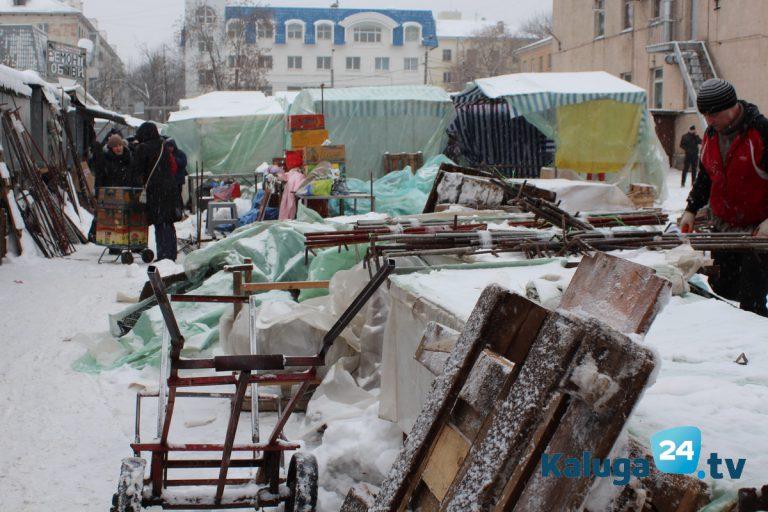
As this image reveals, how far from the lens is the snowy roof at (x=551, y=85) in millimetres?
16781

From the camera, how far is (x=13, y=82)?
46.2ft

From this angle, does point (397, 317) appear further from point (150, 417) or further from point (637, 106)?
point (637, 106)

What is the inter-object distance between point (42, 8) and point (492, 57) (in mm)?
36310

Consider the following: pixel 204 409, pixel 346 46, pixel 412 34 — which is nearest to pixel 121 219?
pixel 204 409

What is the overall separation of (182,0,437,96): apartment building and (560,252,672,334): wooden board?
245ft

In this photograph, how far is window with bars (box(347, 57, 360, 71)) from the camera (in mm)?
78375

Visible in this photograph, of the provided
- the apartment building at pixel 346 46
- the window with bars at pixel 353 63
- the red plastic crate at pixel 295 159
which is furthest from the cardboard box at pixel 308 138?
the window with bars at pixel 353 63

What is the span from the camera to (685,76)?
1120 inches

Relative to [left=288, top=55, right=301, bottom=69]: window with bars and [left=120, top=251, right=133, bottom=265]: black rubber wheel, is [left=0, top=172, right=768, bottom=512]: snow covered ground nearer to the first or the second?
[left=120, top=251, right=133, bottom=265]: black rubber wheel

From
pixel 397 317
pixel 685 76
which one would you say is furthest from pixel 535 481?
pixel 685 76

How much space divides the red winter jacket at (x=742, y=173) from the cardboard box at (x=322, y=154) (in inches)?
381

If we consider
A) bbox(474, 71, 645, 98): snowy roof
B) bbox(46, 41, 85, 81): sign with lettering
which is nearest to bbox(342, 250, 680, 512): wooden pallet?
bbox(474, 71, 645, 98): snowy roof

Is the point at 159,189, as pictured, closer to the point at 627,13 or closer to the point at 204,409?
the point at 204,409

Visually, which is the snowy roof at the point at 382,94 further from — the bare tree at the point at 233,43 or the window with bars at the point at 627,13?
the bare tree at the point at 233,43
